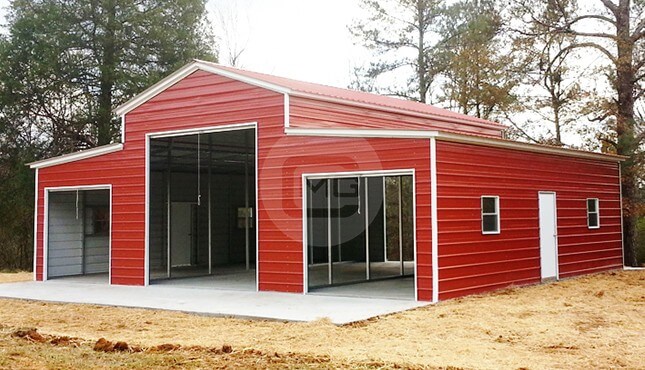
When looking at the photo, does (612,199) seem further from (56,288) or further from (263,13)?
(263,13)

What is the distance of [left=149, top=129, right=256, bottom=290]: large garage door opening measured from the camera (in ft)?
53.0

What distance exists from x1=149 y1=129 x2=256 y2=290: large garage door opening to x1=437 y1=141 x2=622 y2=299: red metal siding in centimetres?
545

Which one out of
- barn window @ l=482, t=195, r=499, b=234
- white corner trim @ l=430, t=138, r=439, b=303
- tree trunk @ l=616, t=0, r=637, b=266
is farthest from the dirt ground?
tree trunk @ l=616, t=0, r=637, b=266

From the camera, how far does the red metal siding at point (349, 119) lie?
510 inches

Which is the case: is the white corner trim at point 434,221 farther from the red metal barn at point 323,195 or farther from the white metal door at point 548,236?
the white metal door at point 548,236

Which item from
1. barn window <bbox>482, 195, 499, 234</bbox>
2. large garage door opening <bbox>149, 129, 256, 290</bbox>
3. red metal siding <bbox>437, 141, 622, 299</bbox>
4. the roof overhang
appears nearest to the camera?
red metal siding <bbox>437, 141, 622, 299</bbox>

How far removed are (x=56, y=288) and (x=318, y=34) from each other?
701 inches

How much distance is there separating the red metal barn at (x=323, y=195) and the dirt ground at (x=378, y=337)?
1511 millimetres

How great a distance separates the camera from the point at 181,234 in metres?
19.9

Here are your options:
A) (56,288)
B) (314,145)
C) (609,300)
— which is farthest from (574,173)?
(56,288)

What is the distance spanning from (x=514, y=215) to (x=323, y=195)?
20.6ft

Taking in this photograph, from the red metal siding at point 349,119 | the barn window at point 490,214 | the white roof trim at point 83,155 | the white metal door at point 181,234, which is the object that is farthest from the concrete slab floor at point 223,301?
the white metal door at point 181,234

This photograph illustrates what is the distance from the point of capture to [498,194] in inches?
490

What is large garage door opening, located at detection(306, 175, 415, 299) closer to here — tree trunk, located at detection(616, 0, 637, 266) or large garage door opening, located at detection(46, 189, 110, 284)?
large garage door opening, located at detection(46, 189, 110, 284)
